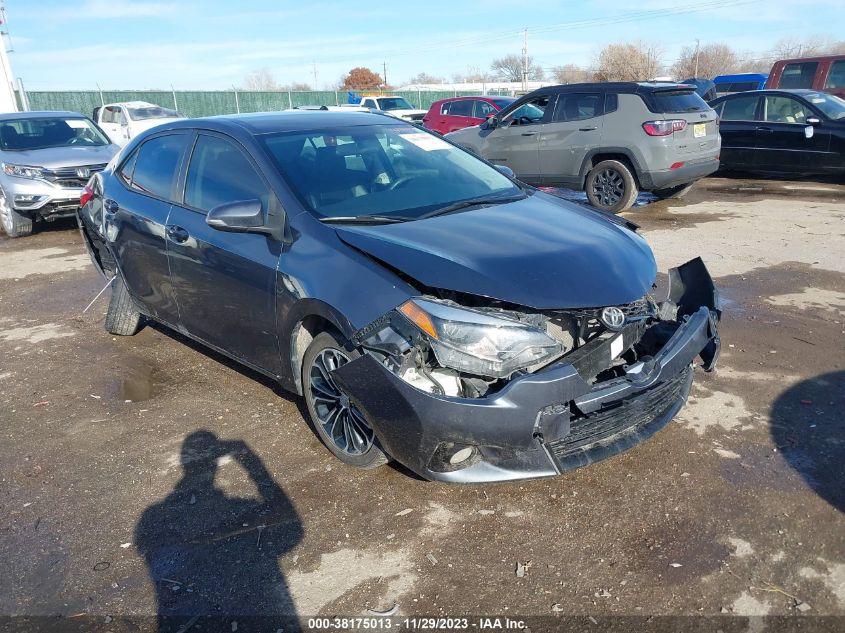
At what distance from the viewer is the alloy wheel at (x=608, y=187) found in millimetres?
9773

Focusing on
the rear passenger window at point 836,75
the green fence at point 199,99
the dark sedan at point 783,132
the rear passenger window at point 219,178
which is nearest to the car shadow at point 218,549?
the rear passenger window at point 219,178

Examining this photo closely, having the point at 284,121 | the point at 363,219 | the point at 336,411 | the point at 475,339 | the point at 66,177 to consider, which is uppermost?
the point at 284,121

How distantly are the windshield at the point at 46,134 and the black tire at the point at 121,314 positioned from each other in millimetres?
6333

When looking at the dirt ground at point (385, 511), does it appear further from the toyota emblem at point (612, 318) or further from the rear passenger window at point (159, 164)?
the rear passenger window at point (159, 164)

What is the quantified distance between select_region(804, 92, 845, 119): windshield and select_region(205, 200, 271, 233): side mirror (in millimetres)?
10777

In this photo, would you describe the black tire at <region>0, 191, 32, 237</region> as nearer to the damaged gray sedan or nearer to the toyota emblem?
the damaged gray sedan

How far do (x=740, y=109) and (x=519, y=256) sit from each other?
1085 centimetres

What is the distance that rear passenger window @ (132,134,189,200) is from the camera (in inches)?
176

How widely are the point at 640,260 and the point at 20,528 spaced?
127 inches

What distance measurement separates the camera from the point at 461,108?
16.5m

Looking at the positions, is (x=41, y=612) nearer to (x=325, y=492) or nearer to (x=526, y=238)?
(x=325, y=492)

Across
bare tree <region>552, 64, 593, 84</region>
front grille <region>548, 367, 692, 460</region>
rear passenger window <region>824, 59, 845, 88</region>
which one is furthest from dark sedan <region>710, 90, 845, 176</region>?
bare tree <region>552, 64, 593, 84</region>

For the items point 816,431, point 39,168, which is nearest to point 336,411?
point 816,431

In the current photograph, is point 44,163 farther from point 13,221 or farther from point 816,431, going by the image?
point 816,431
